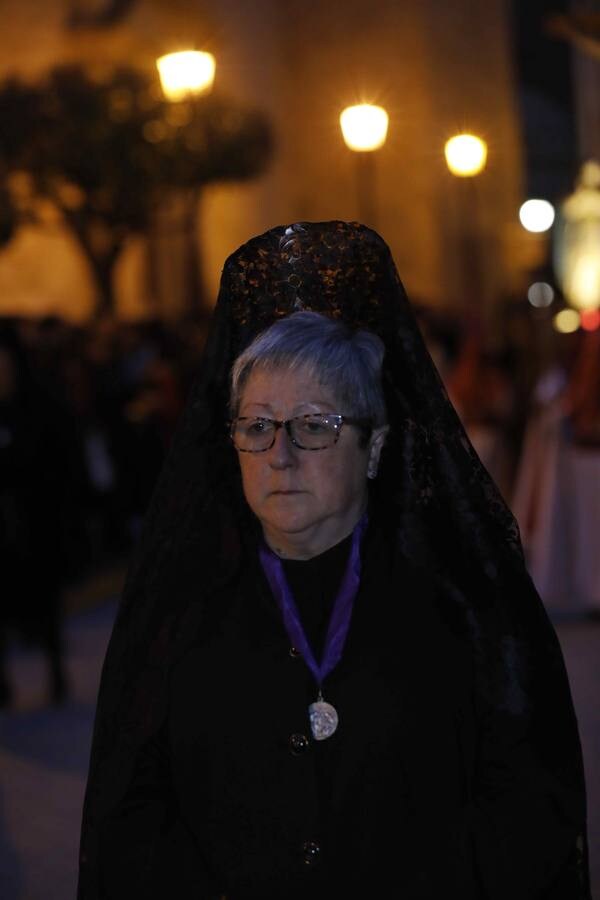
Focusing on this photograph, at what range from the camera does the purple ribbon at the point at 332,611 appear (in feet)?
9.04

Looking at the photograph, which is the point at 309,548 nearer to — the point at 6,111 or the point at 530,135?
the point at 6,111

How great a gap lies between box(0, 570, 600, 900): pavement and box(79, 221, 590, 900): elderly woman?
2251mm

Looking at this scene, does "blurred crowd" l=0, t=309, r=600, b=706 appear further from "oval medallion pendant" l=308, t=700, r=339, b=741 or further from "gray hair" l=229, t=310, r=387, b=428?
"oval medallion pendant" l=308, t=700, r=339, b=741

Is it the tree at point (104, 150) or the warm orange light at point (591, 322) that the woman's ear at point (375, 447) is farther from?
the tree at point (104, 150)

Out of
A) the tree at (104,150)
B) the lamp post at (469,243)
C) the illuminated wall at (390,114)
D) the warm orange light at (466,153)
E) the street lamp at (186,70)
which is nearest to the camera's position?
the street lamp at (186,70)

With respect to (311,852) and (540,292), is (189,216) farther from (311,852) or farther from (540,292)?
(311,852)

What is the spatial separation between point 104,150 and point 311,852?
23470 mm

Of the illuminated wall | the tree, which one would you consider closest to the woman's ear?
the tree

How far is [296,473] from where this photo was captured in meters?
2.82

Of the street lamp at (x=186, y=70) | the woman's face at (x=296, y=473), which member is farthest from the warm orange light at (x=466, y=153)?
the woman's face at (x=296, y=473)

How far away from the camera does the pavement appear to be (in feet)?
17.9

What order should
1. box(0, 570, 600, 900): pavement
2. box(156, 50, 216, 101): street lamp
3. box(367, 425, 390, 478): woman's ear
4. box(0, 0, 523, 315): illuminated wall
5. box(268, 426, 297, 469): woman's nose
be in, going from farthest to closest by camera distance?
1. box(0, 0, 523, 315): illuminated wall
2. box(156, 50, 216, 101): street lamp
3. box(0, 570, 600, 900): pavement
4. box(367, 425, 390, 478): woman's ear
5. box(268, 426, 297, 469): woman's nose

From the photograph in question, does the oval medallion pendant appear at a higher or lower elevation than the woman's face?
lower

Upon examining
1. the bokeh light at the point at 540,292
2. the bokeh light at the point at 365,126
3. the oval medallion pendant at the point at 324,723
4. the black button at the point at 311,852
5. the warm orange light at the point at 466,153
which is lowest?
the bokeh light at the point at 540,292
